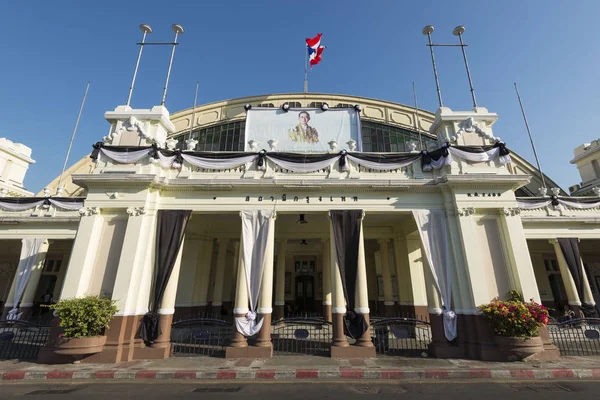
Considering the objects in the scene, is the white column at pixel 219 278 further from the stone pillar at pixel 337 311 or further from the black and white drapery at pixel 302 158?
the stone pillar at pixel 337 311

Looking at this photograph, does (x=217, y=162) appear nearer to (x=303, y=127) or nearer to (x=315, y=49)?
(x=303, y=127)

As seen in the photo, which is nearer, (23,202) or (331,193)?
(331,193)

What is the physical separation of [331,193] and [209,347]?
801cm

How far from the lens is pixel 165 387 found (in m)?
7.03

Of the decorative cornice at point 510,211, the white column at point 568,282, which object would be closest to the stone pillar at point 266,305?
the decorative cornice at point 510,211

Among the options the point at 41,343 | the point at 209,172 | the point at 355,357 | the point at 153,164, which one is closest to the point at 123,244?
the point at 153,164

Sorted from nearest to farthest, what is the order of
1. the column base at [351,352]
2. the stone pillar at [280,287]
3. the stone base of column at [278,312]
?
the column base at [351,352] < the stone base of column at [278,312] < the stone pillar at [280,287]

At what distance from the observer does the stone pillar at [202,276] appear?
50.1 feet

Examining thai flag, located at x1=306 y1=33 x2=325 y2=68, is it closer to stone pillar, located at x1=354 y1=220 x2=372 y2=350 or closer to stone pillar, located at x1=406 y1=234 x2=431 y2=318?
stone pillar, located at x1=406 y1=234 x2=431 y2=318

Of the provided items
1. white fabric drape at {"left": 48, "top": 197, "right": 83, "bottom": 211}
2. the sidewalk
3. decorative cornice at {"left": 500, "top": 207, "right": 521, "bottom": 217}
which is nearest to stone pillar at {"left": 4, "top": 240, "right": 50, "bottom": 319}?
white fabric drape at {"left": 48, "top": 197, "right": 83, "bottom": 211}

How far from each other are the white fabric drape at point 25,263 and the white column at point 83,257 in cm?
1030

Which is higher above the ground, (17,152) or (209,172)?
(17,152)

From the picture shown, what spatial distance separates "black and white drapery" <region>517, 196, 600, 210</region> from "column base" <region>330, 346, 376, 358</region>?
14116 mm

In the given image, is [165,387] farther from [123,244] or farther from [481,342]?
[481,342]
